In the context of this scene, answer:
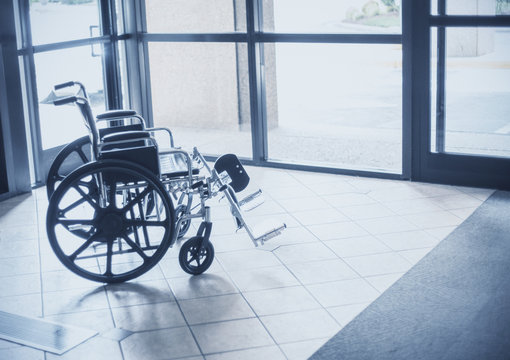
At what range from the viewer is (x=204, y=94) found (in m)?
6.21

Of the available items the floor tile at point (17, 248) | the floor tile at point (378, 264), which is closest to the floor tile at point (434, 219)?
the floor tile at point (378, 264)

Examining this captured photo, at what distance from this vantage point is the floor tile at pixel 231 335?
321 centimetres

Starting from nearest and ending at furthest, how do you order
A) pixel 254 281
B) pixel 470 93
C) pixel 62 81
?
pixel 254 281
pixel 470 93
pixel 62 81

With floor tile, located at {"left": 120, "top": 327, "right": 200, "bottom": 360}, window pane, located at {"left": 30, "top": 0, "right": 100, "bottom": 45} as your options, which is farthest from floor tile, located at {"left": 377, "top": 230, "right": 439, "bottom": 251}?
window pane, located at {"left": 30, "top": 0, "right": 100, "bottom": 45}

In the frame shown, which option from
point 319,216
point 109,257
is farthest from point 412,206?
point 109,257

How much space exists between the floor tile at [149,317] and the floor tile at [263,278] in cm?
38

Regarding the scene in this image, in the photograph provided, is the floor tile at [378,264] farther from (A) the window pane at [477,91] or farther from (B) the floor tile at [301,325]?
(A) the window pane at [477,91]

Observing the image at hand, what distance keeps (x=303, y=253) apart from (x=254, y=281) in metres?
0.44

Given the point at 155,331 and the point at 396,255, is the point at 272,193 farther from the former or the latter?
the point at 155,331

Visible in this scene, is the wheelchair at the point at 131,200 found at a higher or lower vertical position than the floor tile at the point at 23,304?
higher

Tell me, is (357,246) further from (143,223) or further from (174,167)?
(143,223)

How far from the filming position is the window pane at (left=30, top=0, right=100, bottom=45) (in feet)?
18.3

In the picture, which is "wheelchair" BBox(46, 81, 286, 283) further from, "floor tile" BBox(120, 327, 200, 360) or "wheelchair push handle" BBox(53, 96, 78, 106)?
"floor tile" BBox(120, 327, 200, 360)

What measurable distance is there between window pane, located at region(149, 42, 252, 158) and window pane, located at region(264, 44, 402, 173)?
0.24 m
